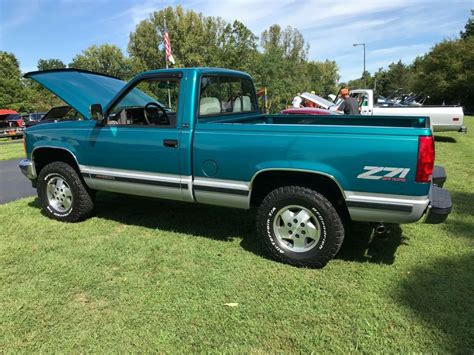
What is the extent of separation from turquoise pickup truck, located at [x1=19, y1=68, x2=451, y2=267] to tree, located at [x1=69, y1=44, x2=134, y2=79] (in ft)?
202

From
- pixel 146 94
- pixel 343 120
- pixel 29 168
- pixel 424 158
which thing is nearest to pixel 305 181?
pixel 424 158

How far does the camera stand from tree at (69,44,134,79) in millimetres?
63188

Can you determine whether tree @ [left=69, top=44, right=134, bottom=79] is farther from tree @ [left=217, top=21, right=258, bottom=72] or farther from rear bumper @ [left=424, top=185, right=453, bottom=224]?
rear bumper @ [left=424, top=185, right=453, bottom=224]

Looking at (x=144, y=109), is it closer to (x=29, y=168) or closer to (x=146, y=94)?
(x=146, y=94)

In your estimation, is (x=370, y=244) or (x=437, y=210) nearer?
(x=437, y=210)

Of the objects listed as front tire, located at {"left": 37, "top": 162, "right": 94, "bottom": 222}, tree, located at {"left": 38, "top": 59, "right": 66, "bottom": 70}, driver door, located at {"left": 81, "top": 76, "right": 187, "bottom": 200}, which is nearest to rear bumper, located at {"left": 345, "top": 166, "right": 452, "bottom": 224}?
driver door, located at {"left": 81, "top": 76, "right": 187, "bottom": 200}

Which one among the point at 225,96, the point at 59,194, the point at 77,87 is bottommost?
the point at 59,194

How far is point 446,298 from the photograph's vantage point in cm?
319

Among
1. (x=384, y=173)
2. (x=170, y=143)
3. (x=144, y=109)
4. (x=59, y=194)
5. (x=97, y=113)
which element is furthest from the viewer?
(x=59, y=194)

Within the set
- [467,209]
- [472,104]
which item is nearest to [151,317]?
[467,209]

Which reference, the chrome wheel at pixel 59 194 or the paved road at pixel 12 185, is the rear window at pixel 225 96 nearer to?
the chrome wheel at pixel 59 194

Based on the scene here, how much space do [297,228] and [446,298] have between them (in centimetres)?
136

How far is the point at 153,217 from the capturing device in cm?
543

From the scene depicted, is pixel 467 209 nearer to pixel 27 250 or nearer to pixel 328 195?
pixel 328 195
